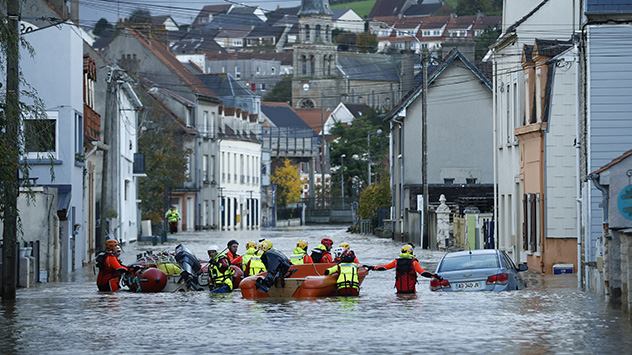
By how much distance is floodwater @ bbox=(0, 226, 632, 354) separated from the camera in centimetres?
1614

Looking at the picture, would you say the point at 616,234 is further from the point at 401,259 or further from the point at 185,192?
the point at 185,192

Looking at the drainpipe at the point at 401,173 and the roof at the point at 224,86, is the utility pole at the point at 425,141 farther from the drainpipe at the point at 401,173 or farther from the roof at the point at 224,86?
the roof at the point at 224,86

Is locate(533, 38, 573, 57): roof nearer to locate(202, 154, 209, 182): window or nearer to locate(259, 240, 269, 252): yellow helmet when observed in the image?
locate(259, 240, 269, 252): yellow helmet

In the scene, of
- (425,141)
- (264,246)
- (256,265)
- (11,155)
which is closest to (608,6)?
(264,246)

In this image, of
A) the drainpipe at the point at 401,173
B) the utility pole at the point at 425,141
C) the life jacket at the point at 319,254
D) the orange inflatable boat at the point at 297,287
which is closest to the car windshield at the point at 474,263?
the orange inflatable boat at the point at 297,287

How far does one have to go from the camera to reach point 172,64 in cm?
9144

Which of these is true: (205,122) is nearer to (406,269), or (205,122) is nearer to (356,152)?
(356,152)

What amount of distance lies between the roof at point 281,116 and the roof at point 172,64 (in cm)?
5616

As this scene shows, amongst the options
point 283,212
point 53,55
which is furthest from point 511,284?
point 283,212

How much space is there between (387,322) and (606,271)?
236 inches

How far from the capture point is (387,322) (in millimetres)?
19547

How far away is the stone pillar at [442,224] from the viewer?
4928 centimetres

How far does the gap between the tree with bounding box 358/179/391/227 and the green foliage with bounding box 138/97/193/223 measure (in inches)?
423

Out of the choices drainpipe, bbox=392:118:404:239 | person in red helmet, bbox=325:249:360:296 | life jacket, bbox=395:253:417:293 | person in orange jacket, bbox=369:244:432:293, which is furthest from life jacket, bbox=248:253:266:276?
drainpipe, bbox=392:118:404:239
